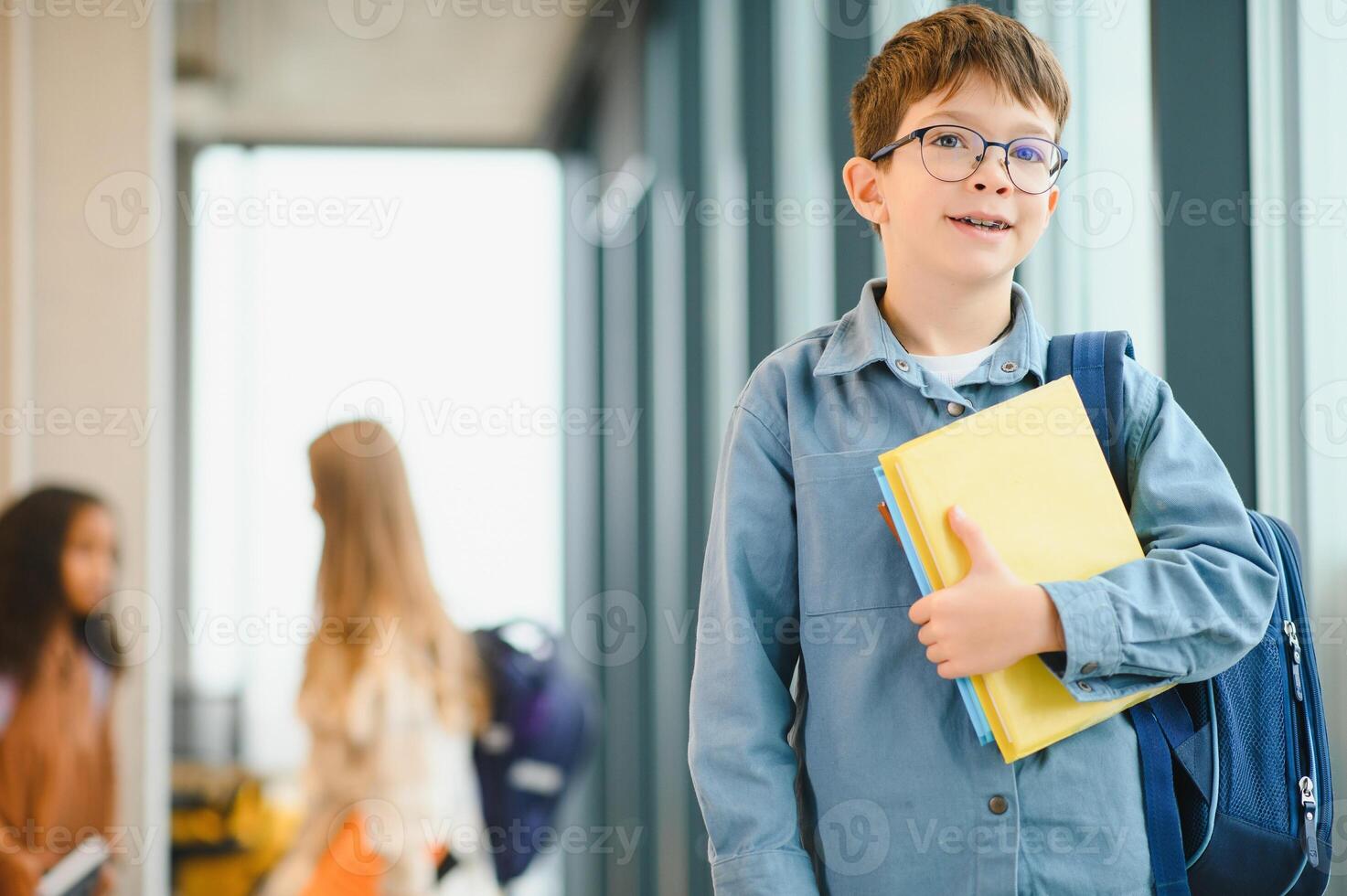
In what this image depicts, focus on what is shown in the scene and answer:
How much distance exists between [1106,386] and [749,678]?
42cm

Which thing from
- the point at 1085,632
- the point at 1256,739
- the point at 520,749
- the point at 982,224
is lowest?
the point at 520,749

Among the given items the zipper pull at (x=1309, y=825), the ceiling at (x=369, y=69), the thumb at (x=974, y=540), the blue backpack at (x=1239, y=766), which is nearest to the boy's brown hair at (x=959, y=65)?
the blue backpack at (x=1239, y=766)

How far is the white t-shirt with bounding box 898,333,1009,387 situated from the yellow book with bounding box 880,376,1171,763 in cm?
10

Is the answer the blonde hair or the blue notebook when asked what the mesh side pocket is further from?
the blonde hair

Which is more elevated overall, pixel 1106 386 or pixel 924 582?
pixel 1106 386

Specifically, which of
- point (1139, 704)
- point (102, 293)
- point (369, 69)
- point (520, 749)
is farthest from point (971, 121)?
point (369, 69)

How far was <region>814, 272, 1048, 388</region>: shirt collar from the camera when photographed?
1138 millimetres

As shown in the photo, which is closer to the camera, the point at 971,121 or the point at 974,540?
the point at 974,540

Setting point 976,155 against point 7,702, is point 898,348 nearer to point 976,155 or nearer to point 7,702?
point 976,155

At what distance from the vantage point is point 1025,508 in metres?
1.04

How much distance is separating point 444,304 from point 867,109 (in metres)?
3.19

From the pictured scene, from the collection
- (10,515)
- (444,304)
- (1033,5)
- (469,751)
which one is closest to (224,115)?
(444,304)

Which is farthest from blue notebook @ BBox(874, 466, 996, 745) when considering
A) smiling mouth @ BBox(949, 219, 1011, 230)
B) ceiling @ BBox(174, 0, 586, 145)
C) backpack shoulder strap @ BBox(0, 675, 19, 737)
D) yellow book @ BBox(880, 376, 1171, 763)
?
ceiling @ BBox(174, 0, 586, 145)

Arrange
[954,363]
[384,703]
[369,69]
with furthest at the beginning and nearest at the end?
[369,69] < [384,703] < [954,363]
